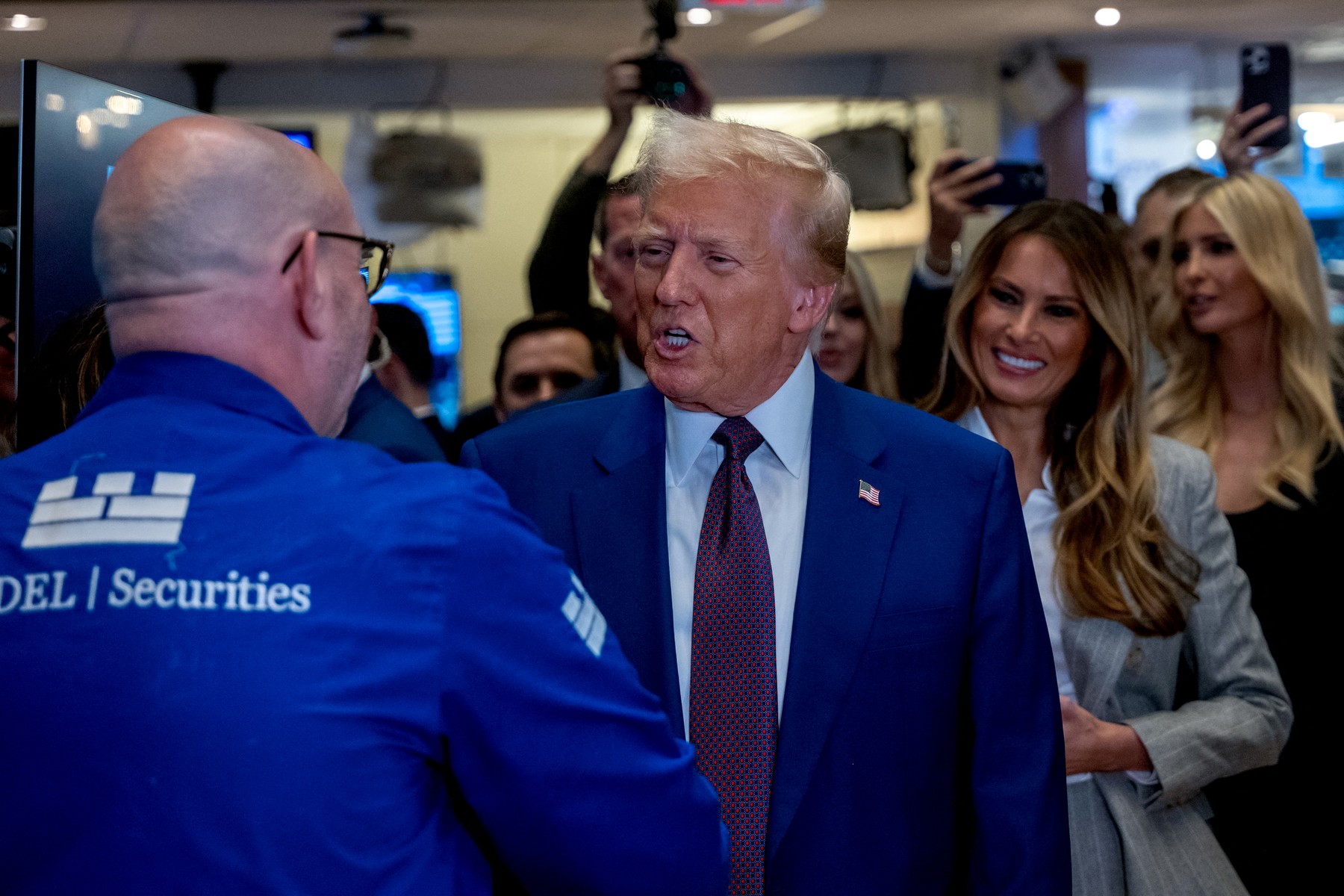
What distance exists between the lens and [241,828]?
3.32ft

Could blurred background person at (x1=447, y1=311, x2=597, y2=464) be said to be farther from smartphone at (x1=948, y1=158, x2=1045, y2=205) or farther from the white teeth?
the white teeth

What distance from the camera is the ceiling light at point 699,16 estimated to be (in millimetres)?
5605

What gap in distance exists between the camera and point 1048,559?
223cm

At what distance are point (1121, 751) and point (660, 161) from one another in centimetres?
116

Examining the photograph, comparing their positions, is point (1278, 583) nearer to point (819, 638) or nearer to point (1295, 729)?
point (1295, 729)

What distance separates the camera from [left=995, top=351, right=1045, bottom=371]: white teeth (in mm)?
2316

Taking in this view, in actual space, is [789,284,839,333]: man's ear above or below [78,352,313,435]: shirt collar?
above

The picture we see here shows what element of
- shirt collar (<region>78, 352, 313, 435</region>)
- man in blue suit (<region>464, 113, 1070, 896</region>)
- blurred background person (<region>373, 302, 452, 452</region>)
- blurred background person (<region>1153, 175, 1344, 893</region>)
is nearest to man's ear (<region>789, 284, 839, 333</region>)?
man in blue suit (<region>464, 113, 1070, 896</region>)

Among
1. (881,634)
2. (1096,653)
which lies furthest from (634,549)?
(1096,653)

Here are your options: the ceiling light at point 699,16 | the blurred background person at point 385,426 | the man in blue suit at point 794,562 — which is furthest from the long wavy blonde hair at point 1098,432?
the ceiling light at point 699,16

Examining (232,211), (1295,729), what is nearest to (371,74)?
(1295,729)

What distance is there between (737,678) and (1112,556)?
86 cm

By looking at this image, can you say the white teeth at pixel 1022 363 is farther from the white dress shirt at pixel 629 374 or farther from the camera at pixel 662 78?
the camera at pixel 662 78

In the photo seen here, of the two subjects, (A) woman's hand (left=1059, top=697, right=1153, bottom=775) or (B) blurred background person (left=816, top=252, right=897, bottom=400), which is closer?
(A) woman's hand (left=1059, top=697, right=1153, bottom=775)
